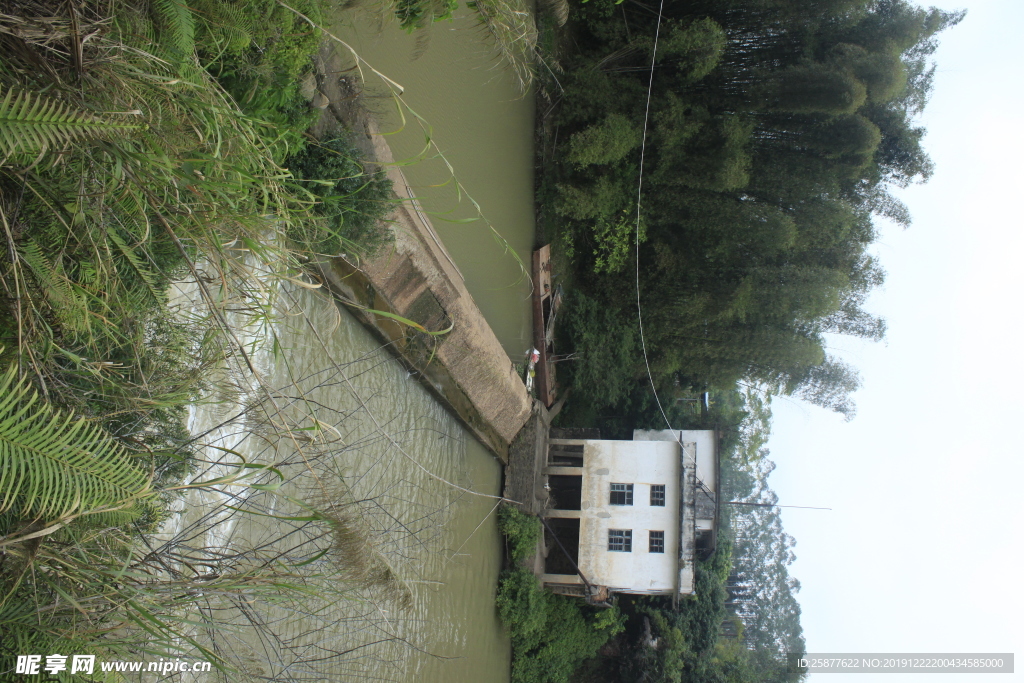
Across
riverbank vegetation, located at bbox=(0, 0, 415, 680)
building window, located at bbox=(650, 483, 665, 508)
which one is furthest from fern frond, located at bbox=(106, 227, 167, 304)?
building window, located at bbox=(650, 483, 665, 508)

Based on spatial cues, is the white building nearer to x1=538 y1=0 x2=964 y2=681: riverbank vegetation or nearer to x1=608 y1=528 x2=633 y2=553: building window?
x1=608 y1=528 x2=633 y2=553: building window

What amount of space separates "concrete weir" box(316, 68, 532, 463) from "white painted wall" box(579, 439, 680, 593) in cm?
255

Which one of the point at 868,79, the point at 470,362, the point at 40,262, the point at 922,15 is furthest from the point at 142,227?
the point at 922,15

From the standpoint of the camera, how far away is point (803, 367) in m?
9.32

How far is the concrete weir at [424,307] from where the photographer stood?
4.70 metres

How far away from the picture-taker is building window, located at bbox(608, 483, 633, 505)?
30.5 ft

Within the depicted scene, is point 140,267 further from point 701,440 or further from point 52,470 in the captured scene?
point 701,440

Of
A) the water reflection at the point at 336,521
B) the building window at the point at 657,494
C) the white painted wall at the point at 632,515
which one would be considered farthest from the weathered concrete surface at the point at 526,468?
the building window at the point at 657,494

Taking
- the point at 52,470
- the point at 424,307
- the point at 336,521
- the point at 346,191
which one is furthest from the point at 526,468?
the point at 52,470

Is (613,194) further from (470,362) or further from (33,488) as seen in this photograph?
(33,488)

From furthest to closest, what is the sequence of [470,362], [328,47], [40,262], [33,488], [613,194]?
[613,194] → [470,362] → [328,47] → [40,262] → [33,488]

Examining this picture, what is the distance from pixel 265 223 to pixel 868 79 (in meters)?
8.17

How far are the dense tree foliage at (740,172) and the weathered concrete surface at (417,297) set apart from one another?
284cm

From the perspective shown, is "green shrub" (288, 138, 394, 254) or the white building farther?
the white building
